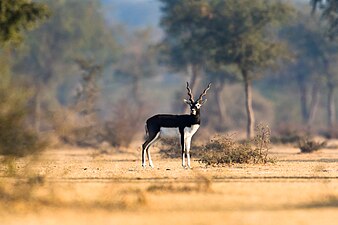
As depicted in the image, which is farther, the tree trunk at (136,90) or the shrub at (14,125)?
the tree trunk at (136,90)

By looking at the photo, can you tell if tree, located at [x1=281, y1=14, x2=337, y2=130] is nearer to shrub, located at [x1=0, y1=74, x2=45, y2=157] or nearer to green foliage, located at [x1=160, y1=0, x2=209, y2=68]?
green foliage, located at [x1=160, y1=0, x2=209, y2=68]

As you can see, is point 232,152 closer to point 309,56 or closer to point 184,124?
point 184,124

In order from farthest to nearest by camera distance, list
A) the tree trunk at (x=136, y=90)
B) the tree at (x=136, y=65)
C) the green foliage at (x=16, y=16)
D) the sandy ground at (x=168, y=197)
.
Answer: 1. the tree at (x=136, y=65)
2. the tree trunk at (x=136, y=90)
3. the green foliage at (x=16, y=16)
4. the sandy ground at (x=168, y=197)

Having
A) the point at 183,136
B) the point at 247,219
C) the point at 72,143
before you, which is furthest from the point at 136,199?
the point at 72,143

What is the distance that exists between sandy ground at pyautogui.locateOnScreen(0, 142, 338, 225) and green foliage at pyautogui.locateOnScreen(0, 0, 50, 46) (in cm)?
603

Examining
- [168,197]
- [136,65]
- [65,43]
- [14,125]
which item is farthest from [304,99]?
[168,197]

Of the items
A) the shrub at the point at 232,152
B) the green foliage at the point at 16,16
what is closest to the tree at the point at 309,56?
the shrub at the point at 232,152

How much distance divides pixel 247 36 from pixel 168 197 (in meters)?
36.8

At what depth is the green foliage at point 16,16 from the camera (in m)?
28.2

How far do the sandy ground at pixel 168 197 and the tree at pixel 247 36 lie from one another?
2892cm

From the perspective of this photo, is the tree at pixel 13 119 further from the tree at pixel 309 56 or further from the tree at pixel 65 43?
the tree at pixel 309 56

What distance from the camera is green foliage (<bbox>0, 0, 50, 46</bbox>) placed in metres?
28.2

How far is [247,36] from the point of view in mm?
53688

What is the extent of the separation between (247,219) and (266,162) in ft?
43.3
